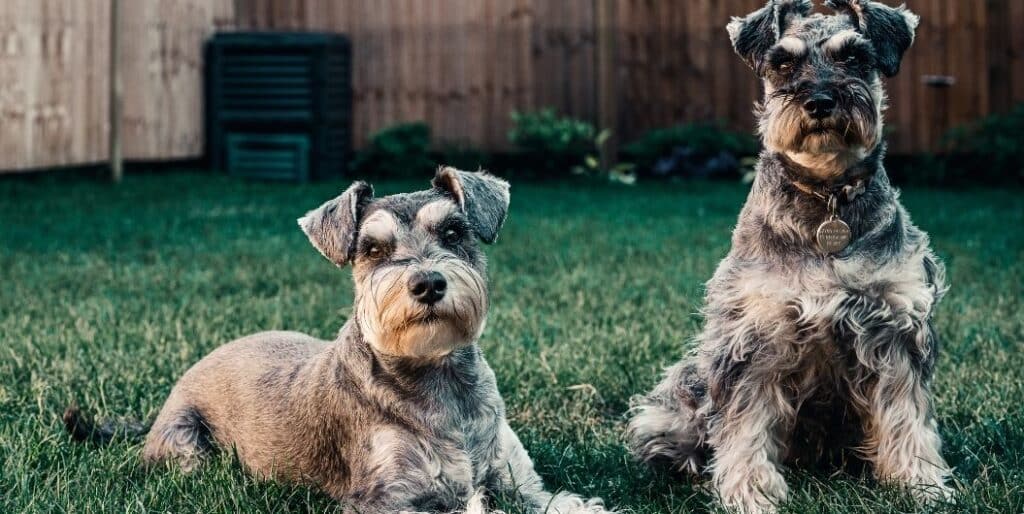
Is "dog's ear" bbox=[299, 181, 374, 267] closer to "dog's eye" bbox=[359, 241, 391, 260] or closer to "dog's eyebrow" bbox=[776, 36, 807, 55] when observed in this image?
"dog's eye" bbox=[359, 241, 391, 260]

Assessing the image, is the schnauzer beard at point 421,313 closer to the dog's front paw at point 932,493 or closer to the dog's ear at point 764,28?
the dog's ear at point 764,28

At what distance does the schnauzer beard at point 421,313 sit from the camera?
12.3 feet

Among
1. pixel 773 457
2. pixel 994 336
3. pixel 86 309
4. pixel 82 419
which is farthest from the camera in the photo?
pixel 86 309

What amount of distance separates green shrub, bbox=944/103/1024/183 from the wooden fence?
0.33 m

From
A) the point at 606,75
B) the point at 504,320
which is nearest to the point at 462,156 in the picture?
the point at 606,75

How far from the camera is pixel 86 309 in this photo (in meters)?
7.09

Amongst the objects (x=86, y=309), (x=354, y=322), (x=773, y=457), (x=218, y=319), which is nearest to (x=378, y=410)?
(x=354, y=322)

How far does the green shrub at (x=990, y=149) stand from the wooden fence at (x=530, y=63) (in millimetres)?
326

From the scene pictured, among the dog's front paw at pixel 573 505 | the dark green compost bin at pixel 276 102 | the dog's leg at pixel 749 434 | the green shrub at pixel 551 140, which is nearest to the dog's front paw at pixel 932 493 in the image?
the dog's leg at pixel 749 434

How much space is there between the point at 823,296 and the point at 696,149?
11057mm

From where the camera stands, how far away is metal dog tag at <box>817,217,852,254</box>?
158 inches

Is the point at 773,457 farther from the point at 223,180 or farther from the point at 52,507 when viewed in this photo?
the point at 223,180

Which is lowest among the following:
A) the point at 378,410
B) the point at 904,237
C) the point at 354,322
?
the point at 378,410

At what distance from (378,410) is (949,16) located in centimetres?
1207
